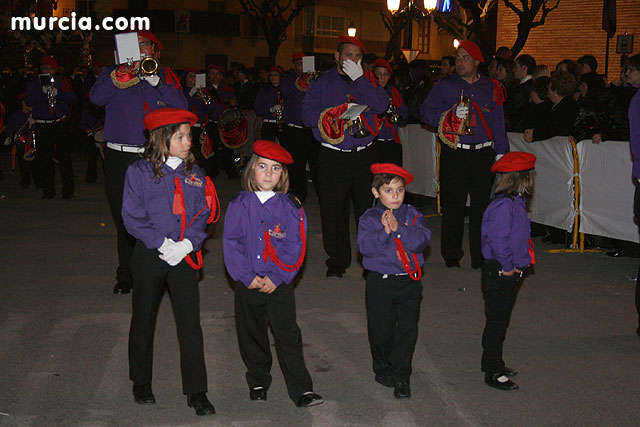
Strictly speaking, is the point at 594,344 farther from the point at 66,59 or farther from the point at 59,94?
the point at 66,59

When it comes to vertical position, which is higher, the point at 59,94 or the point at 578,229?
the point at 59,94

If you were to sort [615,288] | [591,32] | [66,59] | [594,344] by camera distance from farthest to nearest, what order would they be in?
[66,59], [591,32], [615,288], [594,344]

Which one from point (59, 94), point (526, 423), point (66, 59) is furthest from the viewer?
point (66, 59)

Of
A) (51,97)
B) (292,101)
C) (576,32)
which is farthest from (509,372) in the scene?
(576,32)

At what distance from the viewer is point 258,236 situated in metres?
4.70

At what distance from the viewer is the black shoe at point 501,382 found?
5.16 meters

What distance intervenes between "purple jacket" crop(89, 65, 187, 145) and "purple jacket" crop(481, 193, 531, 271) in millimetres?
3057

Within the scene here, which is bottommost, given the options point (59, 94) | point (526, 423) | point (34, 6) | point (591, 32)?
point (526, 423)

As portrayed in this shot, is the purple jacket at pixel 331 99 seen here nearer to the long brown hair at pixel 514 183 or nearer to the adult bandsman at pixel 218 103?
the long brown hair at pixel 514 183

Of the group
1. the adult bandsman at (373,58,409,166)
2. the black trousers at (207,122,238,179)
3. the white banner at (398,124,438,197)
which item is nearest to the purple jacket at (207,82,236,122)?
the black trousers at (207,122,238,179)

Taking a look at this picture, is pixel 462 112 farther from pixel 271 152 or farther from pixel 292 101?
pixel 292 101

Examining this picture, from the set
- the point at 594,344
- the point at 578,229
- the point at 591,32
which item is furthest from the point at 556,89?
the point at 591,32

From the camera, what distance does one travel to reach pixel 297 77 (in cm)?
1335

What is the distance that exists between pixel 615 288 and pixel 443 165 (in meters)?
2.18
